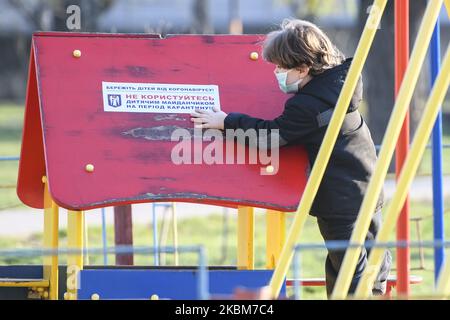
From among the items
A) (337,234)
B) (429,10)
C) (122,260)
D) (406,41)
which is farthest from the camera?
(122,260)

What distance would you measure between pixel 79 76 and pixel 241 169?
92 centimetres

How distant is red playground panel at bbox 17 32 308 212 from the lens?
4836 mm

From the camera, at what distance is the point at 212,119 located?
5051mm

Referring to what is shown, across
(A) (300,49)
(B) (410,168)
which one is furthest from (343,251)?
(B) (410,168)

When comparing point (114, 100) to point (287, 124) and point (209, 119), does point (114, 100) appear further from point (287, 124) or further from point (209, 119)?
point (287, 124)

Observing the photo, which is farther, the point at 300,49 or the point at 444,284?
the point at 300,49

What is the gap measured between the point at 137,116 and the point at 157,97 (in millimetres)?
150

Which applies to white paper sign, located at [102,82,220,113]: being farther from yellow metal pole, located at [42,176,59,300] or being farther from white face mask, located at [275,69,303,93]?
yellow metal pole, located at [42,176,59,300]

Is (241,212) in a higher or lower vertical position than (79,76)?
lower

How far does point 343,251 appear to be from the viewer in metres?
5.06

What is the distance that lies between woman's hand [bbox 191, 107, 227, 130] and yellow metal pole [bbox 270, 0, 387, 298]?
78 centimetres

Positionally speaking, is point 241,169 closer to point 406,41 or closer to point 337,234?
point 337,234

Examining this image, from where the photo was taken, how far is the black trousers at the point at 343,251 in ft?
16.2
